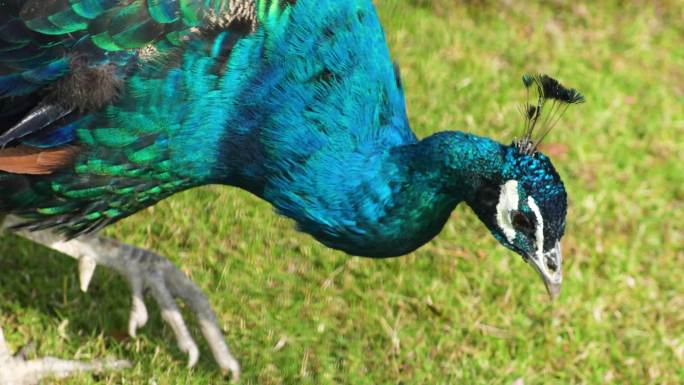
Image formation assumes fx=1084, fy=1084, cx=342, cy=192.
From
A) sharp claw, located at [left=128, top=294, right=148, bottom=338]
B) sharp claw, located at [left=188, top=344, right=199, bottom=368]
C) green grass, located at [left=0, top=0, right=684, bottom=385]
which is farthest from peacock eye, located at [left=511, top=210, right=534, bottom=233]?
→ sharp claw, located at [left=128, top=294, right=148, bottom=338]

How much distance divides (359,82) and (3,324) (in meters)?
1.41

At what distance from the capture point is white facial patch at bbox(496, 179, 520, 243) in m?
2.63

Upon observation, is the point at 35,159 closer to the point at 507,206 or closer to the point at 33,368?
the point at 33,368

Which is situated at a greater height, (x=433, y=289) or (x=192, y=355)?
(x=192, y=355)

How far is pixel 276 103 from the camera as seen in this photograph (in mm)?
2734

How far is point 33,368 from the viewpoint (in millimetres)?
3100

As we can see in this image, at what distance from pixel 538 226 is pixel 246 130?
30.3 inches

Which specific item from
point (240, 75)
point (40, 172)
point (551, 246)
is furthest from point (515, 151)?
point (40, 172)

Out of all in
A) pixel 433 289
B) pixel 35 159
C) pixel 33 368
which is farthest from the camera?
pixel 433 289

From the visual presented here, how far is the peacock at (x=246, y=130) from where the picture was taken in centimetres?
267

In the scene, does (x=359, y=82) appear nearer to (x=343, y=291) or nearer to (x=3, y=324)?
(x=343, y=291)

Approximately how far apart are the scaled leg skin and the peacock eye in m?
1.01

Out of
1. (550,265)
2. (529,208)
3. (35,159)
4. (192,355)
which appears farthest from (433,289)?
(35,159)

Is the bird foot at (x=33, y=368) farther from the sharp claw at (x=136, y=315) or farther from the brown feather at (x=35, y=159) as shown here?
the brown feather at (x=35, y=159)
